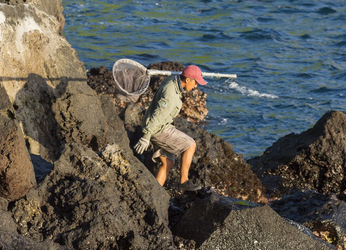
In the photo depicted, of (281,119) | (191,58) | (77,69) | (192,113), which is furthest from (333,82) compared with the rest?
(77,69)

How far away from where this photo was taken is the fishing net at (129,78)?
7887 mm

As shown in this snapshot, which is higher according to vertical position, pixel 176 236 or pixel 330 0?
pixel 176 236

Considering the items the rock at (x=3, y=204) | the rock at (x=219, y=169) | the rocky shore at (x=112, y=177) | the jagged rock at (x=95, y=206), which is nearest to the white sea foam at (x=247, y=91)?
the rocky shore at (x=112, y=177)

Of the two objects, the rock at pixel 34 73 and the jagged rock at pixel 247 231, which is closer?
the jagged rock at pixel 247 231

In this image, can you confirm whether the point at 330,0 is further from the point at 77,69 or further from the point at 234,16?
the point at 77,69

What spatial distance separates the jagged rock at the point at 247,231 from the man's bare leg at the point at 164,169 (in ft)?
5.45

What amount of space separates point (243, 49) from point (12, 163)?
16.5m

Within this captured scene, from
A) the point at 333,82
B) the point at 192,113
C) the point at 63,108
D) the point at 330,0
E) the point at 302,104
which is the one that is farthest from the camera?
the point at 330,0

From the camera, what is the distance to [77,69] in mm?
8062

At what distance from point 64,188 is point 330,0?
25452 mm

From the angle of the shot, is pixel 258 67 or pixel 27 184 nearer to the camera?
pixel 27 184

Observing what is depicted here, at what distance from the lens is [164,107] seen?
6602 millimetres

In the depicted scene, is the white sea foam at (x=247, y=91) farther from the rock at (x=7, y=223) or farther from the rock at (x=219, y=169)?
the rock at (x=7, y=223)

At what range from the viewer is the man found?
21.7 feet
